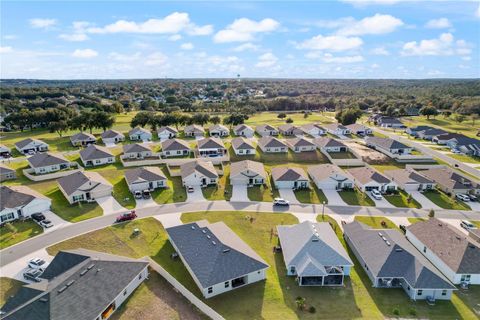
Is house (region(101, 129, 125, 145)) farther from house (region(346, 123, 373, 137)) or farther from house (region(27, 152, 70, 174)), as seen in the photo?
house (region(346, 123, 373, 137))

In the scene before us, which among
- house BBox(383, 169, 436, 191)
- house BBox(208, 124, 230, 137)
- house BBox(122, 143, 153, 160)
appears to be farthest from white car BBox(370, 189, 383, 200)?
house BBox(208, 124, 230, 137)

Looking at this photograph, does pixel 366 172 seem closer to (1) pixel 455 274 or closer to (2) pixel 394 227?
(2) pixel 394 227

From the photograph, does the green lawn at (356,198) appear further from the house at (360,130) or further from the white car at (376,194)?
the house at (360,130)

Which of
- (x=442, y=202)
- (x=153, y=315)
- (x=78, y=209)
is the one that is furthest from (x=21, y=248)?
(x=442, y=202)

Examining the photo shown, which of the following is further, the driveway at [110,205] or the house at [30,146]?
the house at [30,146]

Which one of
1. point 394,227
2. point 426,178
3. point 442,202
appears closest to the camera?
point 394,227

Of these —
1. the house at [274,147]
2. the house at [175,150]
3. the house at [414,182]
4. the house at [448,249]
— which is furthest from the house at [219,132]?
the house at [448,249]

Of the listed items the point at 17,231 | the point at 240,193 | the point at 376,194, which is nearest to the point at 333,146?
the point at 376,194
